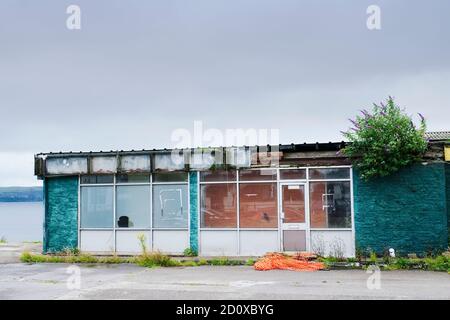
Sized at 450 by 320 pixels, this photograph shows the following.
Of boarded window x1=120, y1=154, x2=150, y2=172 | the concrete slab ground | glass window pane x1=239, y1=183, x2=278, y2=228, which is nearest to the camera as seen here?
the concrete slab ground

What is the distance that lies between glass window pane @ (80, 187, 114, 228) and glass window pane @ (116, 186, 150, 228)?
34 cm

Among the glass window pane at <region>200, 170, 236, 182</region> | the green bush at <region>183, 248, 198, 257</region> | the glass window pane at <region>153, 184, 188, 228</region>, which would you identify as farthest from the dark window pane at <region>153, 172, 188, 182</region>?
the green bush at <region>183, 248, 198, 257</region>

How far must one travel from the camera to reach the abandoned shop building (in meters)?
16.5

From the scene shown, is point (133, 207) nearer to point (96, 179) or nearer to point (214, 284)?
point (96, 179)

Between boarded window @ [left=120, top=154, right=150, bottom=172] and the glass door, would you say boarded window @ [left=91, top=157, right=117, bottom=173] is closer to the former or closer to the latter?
boarded window @ [left=120, top=154, right=150, bottom=172]

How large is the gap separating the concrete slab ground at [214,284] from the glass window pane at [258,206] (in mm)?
2390

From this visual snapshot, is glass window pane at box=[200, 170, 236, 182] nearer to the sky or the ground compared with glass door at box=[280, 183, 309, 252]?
nearer to the sky

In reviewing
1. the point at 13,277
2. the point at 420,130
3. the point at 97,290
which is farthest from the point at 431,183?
the point at 13,277

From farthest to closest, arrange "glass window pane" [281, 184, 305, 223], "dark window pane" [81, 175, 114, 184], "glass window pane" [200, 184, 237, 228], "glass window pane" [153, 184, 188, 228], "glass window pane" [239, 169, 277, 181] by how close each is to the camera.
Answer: "dark window pane" [81, 175, 114, 184] → "glass window pane" [153, 184, 188, 228] → "glass window pane" [200, 184, 237, 228] → "glass window pane" [239, 169, 277, 181] → "glass window pane" [281, 184, 305, 223]

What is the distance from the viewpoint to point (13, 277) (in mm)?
14844

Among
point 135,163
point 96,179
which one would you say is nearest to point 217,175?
point 135,163

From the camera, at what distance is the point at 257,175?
18203mm
